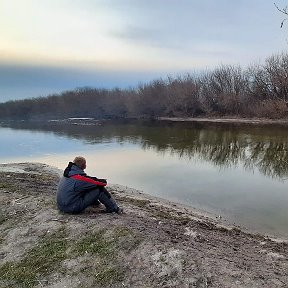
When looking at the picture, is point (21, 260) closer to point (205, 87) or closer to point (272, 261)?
point (272, 261)

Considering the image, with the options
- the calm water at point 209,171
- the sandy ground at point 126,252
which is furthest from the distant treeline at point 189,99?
the sandy ground at point 126,252

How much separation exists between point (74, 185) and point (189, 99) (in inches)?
2670

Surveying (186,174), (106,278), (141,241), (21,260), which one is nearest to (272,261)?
(141,241)

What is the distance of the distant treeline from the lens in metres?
62.1

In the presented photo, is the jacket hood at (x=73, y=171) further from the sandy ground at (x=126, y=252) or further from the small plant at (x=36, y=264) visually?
the small plant at (x=36, y=264)

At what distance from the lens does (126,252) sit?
6.69 meters

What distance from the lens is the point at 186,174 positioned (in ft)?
61.5

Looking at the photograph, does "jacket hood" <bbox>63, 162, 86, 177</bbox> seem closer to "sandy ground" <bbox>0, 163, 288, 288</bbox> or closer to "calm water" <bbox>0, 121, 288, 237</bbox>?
"sandy ground" <bbox>0, 163, 288, 288</bbox>

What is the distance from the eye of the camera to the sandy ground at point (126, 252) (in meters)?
5.89

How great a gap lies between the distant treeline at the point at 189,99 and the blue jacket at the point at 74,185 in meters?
39.0

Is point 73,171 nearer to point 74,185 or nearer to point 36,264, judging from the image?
point 74,185

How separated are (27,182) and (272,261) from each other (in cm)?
928

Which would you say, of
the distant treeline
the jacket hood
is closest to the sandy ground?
the jacket hood

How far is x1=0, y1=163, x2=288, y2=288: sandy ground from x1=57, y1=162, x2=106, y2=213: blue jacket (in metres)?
0.35
